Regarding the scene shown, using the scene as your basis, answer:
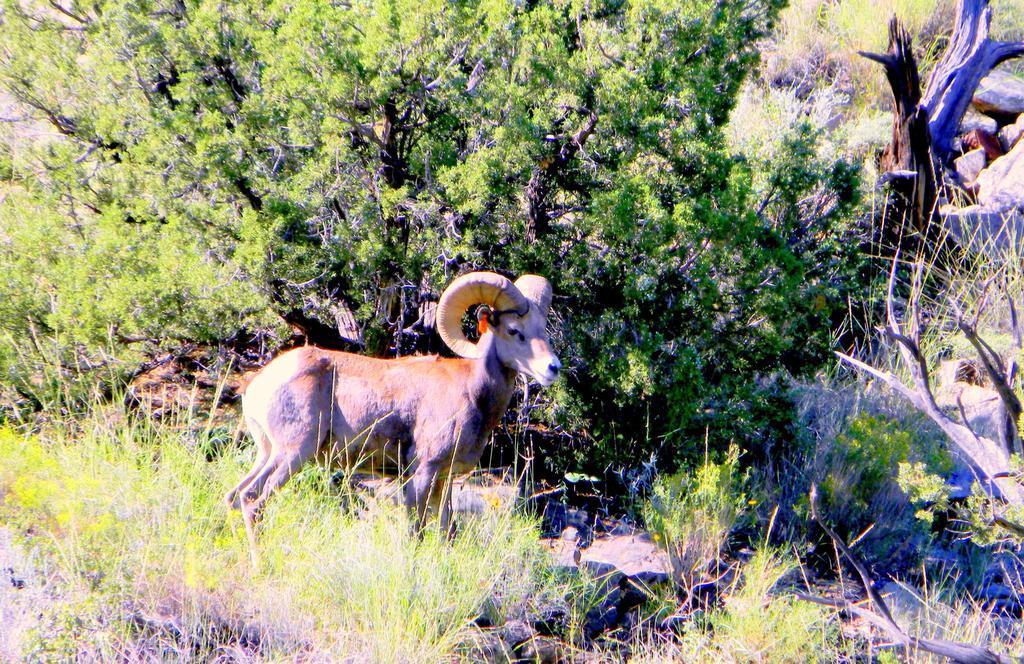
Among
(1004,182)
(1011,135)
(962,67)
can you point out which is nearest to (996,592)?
(1004,182)

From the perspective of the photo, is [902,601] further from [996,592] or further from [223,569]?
[223,569]

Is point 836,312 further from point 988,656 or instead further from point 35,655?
point 35,655

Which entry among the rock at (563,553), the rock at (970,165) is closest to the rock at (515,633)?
the rock at (563,553)

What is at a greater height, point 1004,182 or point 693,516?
point 1004,182

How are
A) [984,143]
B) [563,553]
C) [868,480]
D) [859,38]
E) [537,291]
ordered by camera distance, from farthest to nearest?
[859,38]
[984,143]
[868,480]
[563,553]
[537,291]

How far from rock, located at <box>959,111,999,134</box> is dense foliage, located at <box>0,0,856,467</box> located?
705 cm

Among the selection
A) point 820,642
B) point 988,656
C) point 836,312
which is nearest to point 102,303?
point 820,642

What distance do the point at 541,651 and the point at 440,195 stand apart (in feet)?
11.3

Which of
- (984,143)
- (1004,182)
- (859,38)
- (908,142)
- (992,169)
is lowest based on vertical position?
(1004,182)

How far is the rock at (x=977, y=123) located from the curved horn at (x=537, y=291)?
31.7ft

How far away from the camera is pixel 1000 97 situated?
14.5 m

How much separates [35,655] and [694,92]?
19.0 feet

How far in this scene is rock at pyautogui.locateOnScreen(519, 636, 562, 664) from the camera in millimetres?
6547

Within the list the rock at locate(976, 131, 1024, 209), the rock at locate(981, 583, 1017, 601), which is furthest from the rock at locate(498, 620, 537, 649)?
the rock at locate(976, 131, 1024, 209)
